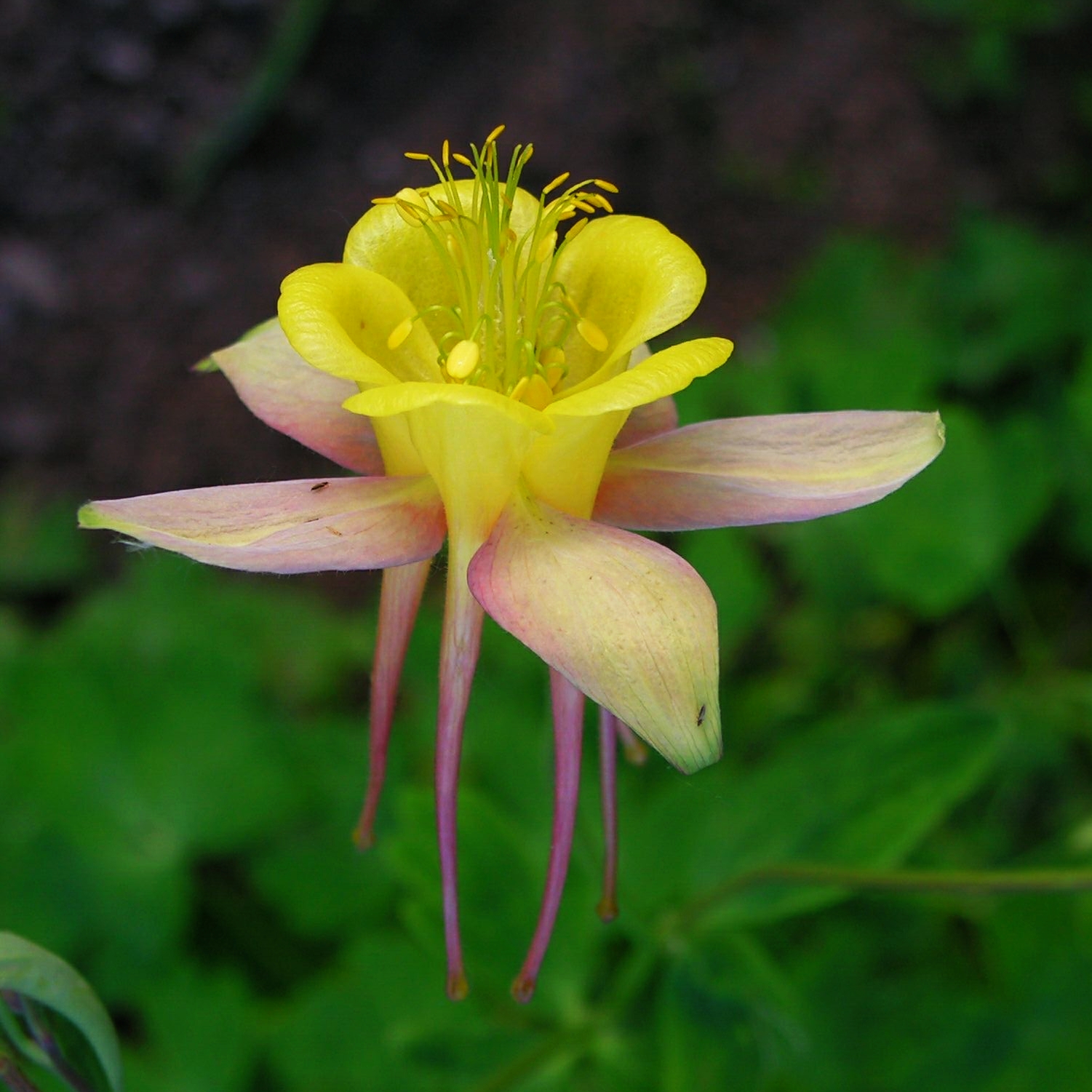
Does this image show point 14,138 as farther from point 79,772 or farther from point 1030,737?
point 1030,737

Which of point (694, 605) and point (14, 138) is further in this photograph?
point (14, 138)

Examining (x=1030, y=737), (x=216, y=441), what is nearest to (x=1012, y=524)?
(x=1030, y=737)

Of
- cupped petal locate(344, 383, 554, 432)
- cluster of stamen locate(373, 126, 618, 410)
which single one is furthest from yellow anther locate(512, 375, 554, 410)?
cupped petal locate(344, 383, 554, 432)

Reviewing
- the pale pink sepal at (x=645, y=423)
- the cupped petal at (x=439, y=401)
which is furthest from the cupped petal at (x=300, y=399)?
the pale pink sepal at (x=645, y=423)

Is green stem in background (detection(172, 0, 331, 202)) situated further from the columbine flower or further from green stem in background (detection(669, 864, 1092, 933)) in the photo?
green stem in background (detection(669, 864, 1092, 933))

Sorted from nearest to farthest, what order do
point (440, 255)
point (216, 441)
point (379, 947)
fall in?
point (440, 255), point (379, 947), point (216, 441)

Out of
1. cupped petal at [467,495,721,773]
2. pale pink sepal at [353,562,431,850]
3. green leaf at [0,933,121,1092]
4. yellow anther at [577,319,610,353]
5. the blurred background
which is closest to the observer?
cupped petal at [467,495,721,773]

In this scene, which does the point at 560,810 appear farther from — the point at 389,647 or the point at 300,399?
the point at 300,399

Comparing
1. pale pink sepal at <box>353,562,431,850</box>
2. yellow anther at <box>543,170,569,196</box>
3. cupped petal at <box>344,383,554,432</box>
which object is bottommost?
pale pink sepal at <box>353,562,431,850</box>
